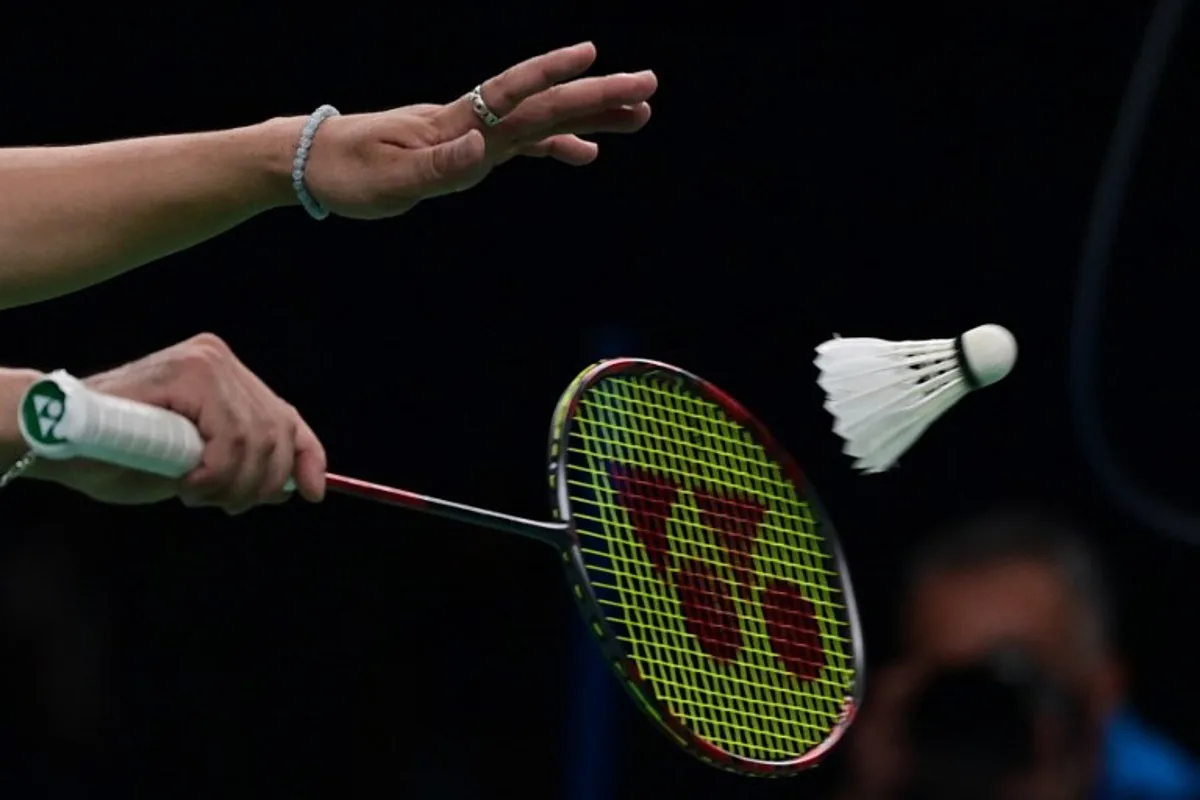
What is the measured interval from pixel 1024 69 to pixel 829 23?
0.30m

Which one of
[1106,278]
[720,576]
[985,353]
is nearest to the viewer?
[985,353]

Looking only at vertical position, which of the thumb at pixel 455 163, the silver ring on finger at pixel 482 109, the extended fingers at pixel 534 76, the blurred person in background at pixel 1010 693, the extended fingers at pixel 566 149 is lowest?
the blurred person in background at pixel 1010 693

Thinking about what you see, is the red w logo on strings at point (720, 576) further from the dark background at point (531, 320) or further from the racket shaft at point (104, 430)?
the dark background at point (531, 320)

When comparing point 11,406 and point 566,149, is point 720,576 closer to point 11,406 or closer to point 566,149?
point 566,149

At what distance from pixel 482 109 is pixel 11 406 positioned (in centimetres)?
49

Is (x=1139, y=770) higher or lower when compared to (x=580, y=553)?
lower

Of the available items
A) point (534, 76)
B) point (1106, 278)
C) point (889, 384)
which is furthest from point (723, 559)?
point (1106, 278)

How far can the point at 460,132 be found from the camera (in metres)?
2.13

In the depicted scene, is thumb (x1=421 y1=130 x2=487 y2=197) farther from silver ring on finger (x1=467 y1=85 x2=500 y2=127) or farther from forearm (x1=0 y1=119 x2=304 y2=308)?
forearm (x1=0 y1=119 x2=304 y2=308)

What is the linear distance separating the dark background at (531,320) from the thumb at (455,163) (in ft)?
4.34

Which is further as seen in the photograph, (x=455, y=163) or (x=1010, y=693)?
(x=1010, y=693)

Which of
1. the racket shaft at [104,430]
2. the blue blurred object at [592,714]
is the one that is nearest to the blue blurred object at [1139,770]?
the blue blurred object at [592,714]

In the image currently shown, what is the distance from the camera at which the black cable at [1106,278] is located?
10.9 feet

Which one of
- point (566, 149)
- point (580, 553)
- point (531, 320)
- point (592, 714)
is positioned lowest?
point (592, 714)
